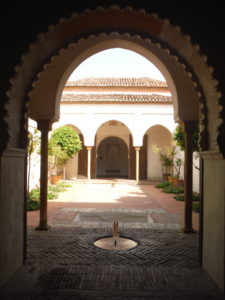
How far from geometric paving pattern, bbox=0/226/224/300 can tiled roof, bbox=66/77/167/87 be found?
1948 centimetres

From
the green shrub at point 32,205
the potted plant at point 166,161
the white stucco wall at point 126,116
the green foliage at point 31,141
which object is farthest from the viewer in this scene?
the white stucco wall at point 126,116

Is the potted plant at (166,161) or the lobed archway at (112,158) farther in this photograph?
the lobed archway at (112,158)

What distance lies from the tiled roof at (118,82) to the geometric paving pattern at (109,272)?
19.5m

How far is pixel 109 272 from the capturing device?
494 cm

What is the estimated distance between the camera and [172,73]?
6.95 m

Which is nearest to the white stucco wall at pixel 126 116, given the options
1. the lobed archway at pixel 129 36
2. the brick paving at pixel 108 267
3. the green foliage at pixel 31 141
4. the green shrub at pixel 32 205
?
the green foliage at pixel 31 141

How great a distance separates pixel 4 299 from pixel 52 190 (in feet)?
40.9

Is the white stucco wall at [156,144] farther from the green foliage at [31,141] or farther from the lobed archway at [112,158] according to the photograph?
the green foliage at [31,141]

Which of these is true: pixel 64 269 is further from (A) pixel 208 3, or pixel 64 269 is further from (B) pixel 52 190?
(B) pixel 52 190

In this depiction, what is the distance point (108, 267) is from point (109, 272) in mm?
216

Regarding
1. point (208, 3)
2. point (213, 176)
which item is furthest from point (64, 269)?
point (208, 3)

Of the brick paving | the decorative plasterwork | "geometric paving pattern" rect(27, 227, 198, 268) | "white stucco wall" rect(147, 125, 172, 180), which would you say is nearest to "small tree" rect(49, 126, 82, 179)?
"white stucco wall" rect(147, 125, 172, 180)

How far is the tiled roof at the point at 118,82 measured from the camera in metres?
24.9

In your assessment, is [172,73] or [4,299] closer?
[4,299]
